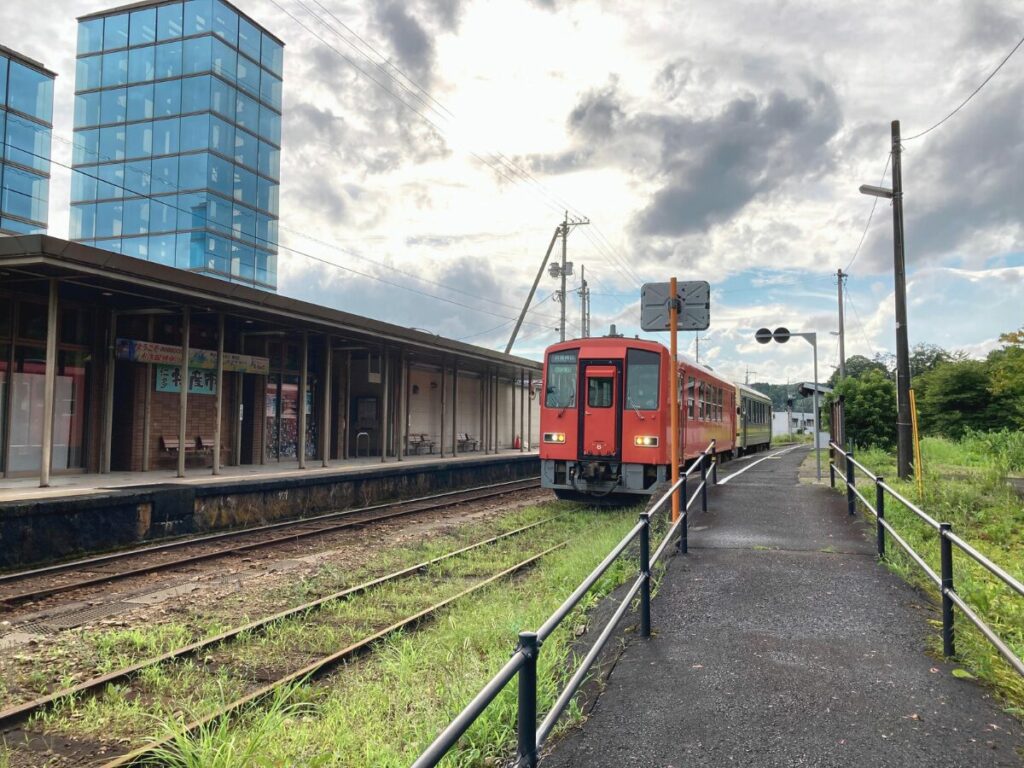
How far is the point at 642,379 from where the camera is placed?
13141 mm

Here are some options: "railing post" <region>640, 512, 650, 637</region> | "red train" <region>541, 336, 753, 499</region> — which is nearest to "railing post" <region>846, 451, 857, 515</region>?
"red train" <region>541, 336, 753, 499</region>

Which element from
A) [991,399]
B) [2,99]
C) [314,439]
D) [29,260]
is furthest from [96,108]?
[991,399]

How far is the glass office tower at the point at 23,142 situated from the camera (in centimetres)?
2714

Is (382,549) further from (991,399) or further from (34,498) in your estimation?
(991,399)

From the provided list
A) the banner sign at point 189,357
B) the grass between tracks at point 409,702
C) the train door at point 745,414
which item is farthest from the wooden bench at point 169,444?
the train door at point 745,414

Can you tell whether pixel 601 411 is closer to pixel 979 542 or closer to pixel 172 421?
pixel 979 542

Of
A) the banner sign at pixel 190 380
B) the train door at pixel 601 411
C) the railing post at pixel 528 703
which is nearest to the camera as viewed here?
the railing post at pixel 528 703

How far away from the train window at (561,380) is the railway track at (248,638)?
513 centimetres

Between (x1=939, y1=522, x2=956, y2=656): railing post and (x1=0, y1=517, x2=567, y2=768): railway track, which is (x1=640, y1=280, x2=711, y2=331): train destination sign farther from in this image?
(x1=939, y1=522, x2=956, y2=656): railing post

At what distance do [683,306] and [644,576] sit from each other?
4645 mm

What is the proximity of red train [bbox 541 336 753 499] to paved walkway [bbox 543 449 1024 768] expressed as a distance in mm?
5738

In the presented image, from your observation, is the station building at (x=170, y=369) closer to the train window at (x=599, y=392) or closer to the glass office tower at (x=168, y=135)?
the train window at (x=599, y=392)

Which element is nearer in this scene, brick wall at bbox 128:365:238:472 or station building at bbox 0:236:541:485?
station building at bbox 0:236:541:485

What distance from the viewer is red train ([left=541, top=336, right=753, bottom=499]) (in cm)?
1297
